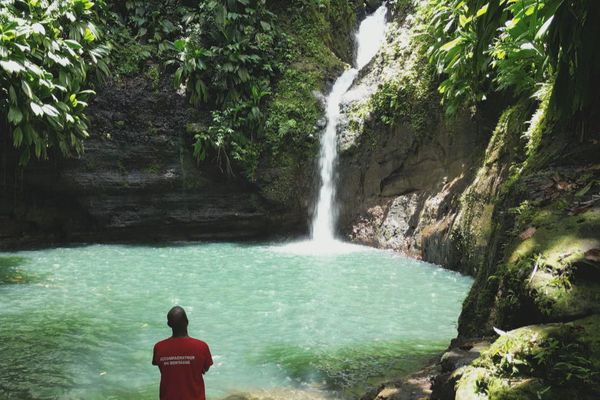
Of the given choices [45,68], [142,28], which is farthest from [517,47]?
[142,28]

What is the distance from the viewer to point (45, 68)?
38.0 ft

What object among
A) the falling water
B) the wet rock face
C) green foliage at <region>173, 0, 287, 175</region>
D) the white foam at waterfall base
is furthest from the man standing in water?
the wet rock face

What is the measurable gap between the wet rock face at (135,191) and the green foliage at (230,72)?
681 mm

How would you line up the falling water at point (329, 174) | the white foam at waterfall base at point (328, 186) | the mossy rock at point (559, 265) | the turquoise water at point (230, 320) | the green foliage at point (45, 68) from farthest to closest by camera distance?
the falling water at point (329, 174) → the white foam at waterfall base at point (328, 186) → the green foliage at point (45, 68) → the turquoise water at point (230, 320) → the mossy rock at point (559, 265)

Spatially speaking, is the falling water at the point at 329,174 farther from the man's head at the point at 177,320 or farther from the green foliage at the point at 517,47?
the man's head at the point at 177,320

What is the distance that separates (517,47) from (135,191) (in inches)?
432

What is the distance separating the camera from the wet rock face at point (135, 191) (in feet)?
45.8

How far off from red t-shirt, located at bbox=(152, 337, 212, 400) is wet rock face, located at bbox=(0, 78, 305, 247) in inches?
463

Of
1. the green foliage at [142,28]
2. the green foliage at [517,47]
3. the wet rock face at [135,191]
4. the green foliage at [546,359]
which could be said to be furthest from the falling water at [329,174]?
the green foliage at [546,359]

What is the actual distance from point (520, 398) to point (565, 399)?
0.18 meters

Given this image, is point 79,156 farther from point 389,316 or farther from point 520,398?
point 520,398

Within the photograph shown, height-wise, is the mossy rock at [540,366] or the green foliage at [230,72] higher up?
the green foliage at [230,72]

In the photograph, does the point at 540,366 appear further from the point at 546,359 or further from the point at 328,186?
the point at 328,186

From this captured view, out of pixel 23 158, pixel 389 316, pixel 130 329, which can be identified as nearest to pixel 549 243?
pixel 389 316
